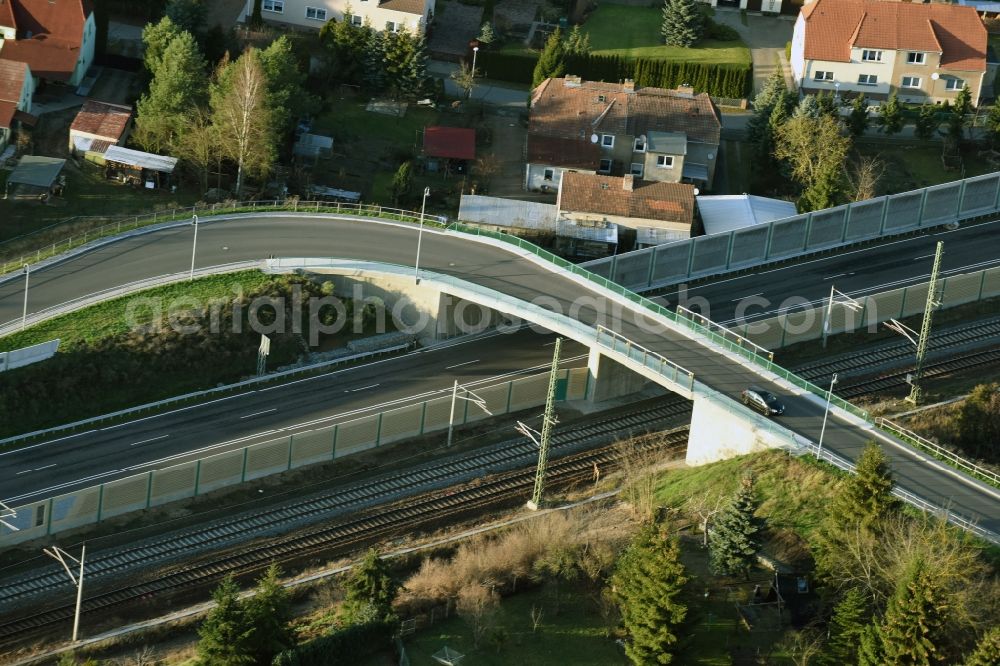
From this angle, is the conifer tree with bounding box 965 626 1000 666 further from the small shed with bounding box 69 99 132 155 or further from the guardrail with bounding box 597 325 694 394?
the small shed with bounding box 69 99 132 155

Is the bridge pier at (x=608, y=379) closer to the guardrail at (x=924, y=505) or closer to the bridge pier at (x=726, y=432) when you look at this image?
the bridge pier at (x=726, y=432)

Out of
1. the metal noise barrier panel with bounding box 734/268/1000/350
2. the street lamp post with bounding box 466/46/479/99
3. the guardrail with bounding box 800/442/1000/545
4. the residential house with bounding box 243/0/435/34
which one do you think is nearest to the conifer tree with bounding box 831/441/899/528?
the guardrail with bounding box 800/442/1000/545

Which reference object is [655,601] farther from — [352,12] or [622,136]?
[352,12]

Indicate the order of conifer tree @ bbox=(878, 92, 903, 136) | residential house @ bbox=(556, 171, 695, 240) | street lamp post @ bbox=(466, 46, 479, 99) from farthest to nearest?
street lamp post @ bbox=(466, 46, 479, 99)
conifer tree @ bbox=(878, 92, 903, 136)
residential house @ bbox=(556, 171, 695, 240)

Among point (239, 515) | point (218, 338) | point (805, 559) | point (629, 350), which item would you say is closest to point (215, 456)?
point (239, 515)

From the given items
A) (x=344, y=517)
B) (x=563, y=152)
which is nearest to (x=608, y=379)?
(x=344, y=517)

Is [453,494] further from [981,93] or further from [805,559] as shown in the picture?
[981,93]

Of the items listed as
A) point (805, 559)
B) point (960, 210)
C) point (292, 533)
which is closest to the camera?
point (805, 559)
